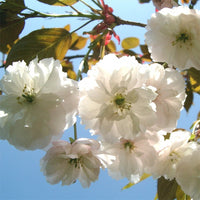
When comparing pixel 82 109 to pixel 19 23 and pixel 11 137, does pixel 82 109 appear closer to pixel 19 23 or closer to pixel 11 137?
pixel 11 137

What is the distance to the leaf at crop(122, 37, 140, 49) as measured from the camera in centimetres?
171

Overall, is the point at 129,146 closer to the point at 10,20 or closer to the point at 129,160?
the point at 129,160

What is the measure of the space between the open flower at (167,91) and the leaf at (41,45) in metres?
0.48

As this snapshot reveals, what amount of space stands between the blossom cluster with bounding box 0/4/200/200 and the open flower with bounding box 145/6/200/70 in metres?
0.12

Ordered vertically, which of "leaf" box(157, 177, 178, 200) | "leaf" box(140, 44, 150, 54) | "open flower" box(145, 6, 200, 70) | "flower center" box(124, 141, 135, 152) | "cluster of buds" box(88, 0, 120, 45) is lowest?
"leaf" box(157, 177, 178, 200)

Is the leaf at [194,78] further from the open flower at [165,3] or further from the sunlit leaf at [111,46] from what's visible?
the sunlit leaf at [111,46]

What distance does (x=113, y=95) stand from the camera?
2.31ft

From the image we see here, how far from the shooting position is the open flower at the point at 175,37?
2.62 ft

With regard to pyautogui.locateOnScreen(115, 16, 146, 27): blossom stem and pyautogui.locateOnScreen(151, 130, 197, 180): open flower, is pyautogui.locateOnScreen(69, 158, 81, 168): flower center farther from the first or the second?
pyautogui.locateOnScreen(115, 16, 146, 27): blossom stem

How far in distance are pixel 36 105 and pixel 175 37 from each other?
19.8 inches

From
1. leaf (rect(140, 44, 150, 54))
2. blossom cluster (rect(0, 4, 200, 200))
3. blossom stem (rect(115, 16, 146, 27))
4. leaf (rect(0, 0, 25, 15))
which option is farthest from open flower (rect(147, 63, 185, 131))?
leaf (rect(140, 44, 150, 54))

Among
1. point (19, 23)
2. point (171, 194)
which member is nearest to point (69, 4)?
point (19, 23)

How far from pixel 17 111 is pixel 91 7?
0.66 meters

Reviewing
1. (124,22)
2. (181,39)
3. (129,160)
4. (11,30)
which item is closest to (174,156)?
(129,160)
